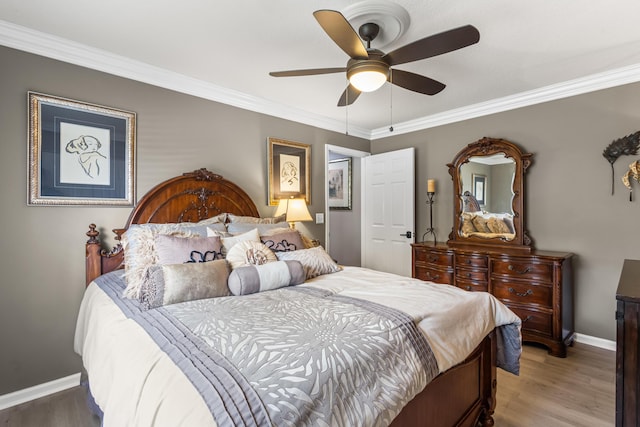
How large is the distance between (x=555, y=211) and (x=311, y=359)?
327 cm

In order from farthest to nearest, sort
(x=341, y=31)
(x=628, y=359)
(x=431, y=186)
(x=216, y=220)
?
(x=431, y=186) → (x=216, y=220) → (x=341, y=31) → (x=628, y=359)

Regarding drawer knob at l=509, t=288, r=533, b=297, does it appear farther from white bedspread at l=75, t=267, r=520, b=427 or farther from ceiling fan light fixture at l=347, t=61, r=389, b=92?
ceiling fan light fixture at l=347, t=61, r=389, b=92

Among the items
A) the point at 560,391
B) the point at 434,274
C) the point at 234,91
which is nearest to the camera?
the point at 560,391

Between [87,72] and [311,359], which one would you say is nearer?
[311,359]

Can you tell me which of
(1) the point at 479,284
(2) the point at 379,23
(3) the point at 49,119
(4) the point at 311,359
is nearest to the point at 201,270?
(4) the point at 311,359

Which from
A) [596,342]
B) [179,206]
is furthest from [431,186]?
[179,206]

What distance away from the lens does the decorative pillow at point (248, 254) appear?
6.77 feet

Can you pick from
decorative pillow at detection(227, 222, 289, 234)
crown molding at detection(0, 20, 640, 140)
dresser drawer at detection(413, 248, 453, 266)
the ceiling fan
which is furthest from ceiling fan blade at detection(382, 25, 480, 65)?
dresser drawer at detection(413, 248, 453, 266)

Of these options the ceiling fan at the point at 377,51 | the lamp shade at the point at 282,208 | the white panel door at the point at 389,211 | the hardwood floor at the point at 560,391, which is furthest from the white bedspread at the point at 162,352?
the white panel door at the point at 389,211

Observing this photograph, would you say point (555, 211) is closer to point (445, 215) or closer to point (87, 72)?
point (445, 215)

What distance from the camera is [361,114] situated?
152 inches

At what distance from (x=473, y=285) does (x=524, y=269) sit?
1.65 feet

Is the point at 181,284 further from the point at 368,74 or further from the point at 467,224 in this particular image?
the point at 467,224

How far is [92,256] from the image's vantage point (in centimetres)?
230
